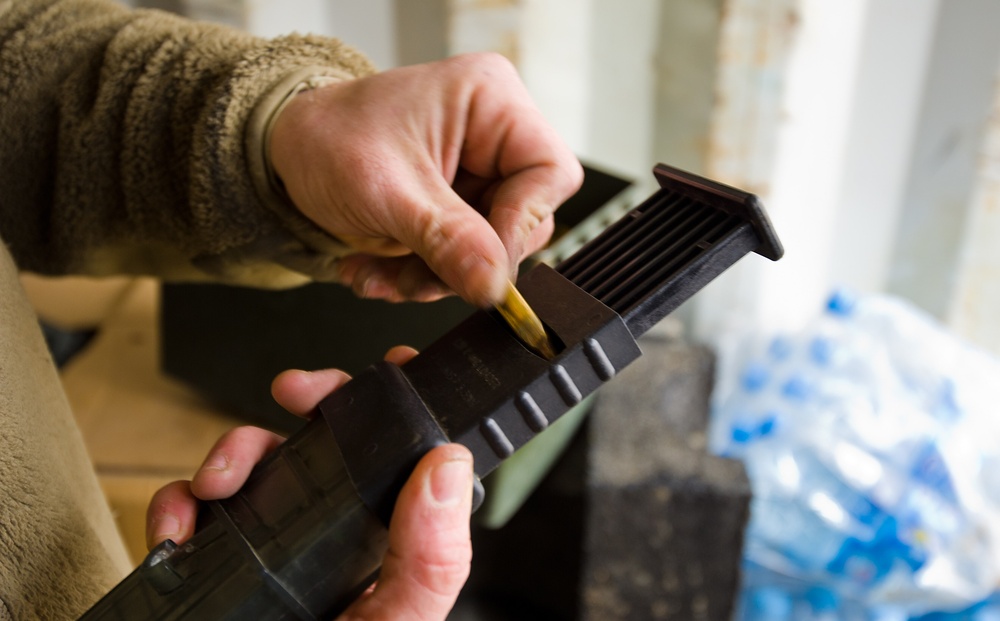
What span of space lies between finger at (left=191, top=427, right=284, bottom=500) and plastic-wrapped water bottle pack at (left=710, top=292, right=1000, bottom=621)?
0.93m

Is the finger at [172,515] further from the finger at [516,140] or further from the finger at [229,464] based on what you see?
the finger at [516,140]

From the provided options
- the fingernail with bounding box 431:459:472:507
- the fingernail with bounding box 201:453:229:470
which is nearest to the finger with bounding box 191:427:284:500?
the fingernail with bounding box 201:453:229:470

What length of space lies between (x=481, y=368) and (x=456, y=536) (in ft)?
0.26

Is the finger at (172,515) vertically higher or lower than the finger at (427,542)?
lower

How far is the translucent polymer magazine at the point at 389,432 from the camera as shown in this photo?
355 millimetres

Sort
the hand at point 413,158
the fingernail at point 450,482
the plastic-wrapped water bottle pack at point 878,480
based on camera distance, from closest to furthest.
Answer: the fingernail at point 450,482, the hand at point 413,158, the plastic-wrapped water bottle pack at point 878,480

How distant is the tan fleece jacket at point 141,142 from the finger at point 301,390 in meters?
0.16

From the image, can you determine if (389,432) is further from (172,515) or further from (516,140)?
(516,140)

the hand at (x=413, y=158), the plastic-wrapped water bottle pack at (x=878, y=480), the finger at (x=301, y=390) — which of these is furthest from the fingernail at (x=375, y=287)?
the plastic-wrapped water bottle pack at (x=878, y=480)

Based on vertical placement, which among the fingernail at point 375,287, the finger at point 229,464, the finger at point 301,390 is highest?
the finger at point 301,390

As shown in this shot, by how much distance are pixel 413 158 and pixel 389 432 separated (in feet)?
0.67

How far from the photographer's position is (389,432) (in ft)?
1.18

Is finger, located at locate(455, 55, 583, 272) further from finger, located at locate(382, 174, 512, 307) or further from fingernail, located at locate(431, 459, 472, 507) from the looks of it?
fingernail, located at locate(431, 459, 472, 507)

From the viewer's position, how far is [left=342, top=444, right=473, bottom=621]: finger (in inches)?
13.3
